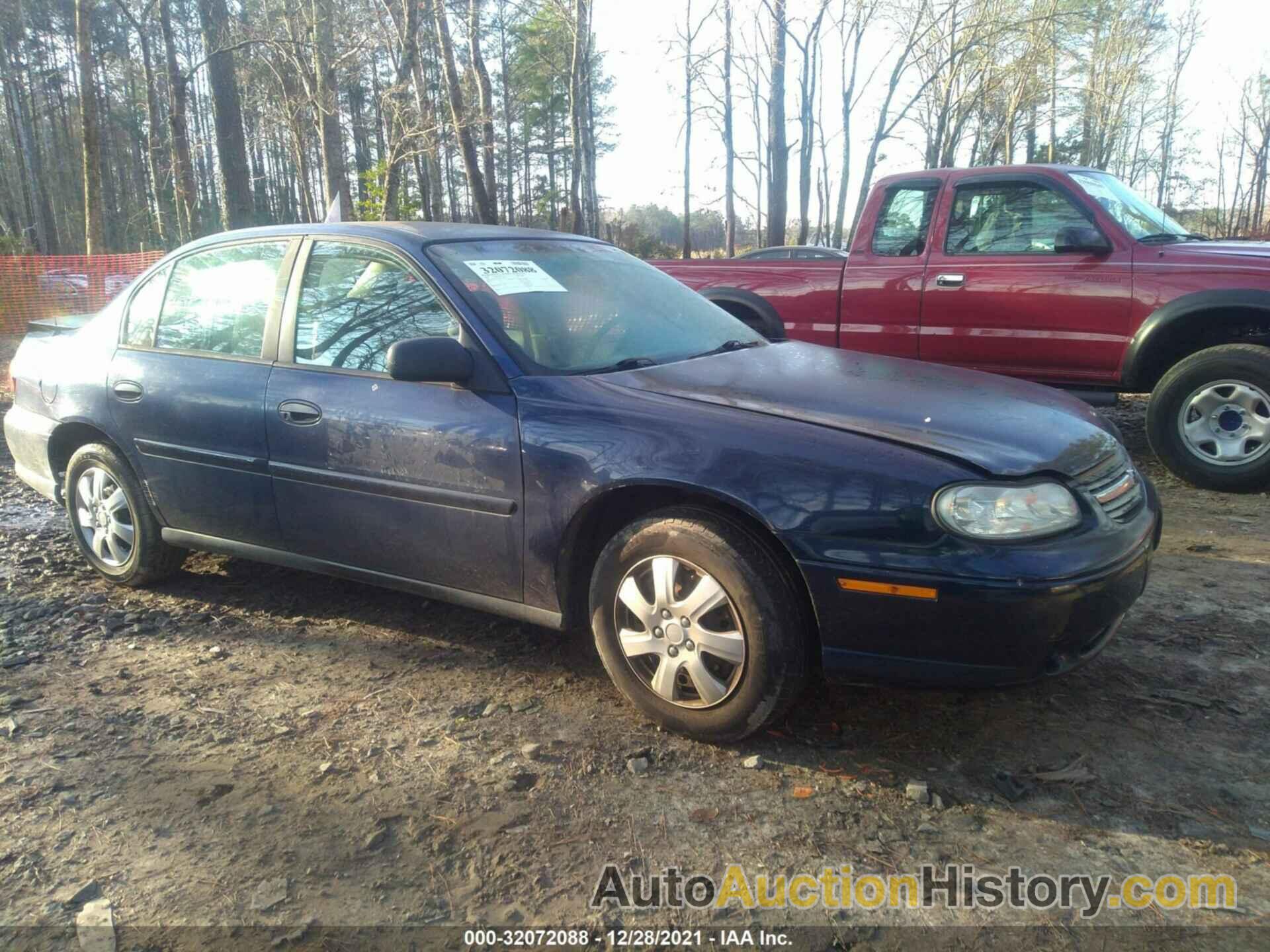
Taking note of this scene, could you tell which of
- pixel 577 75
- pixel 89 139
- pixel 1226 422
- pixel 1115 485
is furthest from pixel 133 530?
pixel 577 75

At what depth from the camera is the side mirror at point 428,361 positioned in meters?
2.92

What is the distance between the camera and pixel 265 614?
12.8 ft

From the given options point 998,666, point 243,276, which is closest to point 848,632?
point 998,666

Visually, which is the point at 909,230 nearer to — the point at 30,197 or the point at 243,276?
the point at 243,276

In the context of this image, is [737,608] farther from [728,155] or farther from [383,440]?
[728,155]

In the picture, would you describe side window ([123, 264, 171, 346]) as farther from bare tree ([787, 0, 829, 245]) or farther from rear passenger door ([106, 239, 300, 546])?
bare tree ([787, 0, 829, 245])

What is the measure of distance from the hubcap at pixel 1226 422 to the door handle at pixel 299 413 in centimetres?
486

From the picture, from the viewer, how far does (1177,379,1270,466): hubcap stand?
524cm

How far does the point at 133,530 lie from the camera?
4.05 m

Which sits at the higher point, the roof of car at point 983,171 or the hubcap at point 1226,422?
the roof of car at point 983,171

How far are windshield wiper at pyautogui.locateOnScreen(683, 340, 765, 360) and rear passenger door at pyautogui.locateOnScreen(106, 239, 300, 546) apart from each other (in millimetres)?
1665

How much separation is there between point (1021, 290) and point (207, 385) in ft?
15.9

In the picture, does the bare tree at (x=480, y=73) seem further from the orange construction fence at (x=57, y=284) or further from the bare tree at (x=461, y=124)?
the orange construction fence at (x=57, y=284)

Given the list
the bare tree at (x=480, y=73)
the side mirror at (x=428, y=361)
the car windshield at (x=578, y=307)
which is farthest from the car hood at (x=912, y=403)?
the bare tree at (x=480, y=73)
